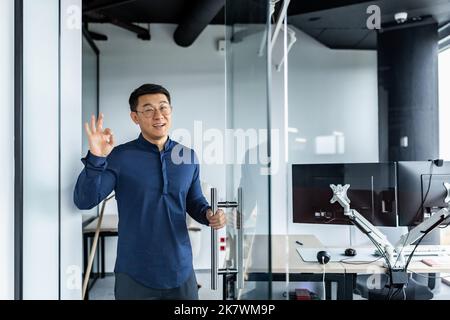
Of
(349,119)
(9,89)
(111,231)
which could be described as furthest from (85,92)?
(349,119)

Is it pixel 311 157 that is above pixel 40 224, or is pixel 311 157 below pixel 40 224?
above

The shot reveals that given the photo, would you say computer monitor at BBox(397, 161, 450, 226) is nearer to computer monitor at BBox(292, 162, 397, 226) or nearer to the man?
computer monitor at BBox(292, 162, 397, 226)

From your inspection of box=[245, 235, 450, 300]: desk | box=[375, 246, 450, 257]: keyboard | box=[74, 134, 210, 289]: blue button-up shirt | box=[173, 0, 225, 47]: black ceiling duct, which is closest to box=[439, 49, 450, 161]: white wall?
box=[375, 246, 450, 257]: keyboard

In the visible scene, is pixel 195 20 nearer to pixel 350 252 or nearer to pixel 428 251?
pixel 350 252

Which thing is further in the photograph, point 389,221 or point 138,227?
point 389,221

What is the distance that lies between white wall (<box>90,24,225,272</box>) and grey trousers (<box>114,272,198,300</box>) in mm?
69

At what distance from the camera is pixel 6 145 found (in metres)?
1.19

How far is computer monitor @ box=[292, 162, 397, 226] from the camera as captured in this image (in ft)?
5.42

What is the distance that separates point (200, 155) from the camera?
132 cm

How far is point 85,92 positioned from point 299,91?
2.28m

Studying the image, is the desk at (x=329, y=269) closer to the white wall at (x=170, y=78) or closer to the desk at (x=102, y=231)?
the white wall at (x=170, y=78)

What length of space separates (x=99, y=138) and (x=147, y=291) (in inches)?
23.9
